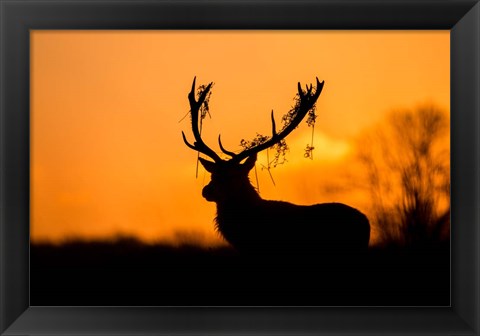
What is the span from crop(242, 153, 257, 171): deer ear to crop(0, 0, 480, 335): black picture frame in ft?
1.52

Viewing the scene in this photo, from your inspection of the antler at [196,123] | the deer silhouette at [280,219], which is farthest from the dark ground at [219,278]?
the antler at [196,123]

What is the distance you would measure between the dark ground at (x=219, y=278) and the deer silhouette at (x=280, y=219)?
56 mm

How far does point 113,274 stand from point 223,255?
40 cm

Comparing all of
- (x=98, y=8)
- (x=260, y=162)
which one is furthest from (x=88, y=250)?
(x=98, y=8)

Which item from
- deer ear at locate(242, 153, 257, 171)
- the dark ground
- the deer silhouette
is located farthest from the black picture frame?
deer ear at locate(242, 153, 257, 171)

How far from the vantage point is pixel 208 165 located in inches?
87.7

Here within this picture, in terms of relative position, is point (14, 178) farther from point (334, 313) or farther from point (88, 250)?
point (334, 313)

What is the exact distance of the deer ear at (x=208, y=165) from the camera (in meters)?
2.21

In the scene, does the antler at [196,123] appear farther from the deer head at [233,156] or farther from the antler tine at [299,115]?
the antler tine at [299,115]

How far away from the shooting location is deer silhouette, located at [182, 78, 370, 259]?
216 cm

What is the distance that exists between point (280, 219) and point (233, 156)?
283mm

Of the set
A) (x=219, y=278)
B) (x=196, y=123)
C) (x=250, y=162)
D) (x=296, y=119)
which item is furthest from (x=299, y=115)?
(x=219, y=278)

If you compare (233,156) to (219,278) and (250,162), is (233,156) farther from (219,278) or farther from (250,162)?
(219,278)

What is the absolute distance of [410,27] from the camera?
2.05 meters
